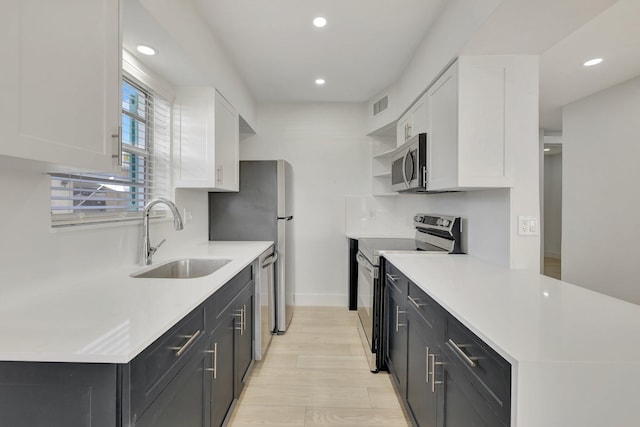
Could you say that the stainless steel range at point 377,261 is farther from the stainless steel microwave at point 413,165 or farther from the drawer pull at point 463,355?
the drawer pull at point 463,355

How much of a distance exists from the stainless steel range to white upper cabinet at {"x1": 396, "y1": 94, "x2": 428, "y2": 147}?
0.78m

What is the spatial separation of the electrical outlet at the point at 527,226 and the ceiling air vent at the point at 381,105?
2001 mm

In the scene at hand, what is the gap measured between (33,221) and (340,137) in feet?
10.5

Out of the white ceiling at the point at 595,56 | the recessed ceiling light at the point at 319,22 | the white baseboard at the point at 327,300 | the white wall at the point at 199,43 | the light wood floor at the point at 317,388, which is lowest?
the light wood floor at the point at 317,388

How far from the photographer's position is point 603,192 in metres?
3.17

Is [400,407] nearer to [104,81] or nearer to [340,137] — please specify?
[104,81]

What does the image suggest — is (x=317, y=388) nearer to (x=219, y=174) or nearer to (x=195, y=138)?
(x=219, y=174)

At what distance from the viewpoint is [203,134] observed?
2.36m

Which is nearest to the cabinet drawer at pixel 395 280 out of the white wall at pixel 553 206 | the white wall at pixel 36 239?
the white wall at pixel 36 239

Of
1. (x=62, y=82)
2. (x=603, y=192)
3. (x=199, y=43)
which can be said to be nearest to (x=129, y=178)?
(x=199, y=43)

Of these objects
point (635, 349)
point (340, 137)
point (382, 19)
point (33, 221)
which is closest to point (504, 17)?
point (382, 19)

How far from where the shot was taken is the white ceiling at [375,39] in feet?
4.86

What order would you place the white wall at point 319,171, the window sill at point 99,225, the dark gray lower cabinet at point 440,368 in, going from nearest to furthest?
the dark gray lower cabinet at point 440,368 < the window sill at point 99,225 < the white wall at point 319,171

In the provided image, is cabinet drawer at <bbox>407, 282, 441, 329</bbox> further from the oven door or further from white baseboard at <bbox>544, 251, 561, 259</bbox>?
white baseboard at <bbox>544, 251, 561, 259</bbox>
